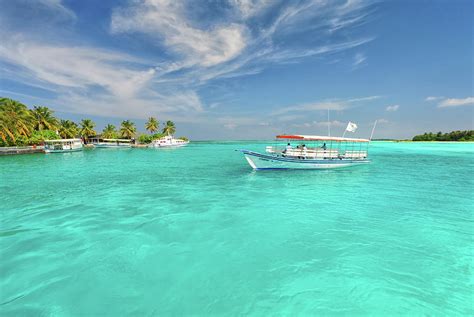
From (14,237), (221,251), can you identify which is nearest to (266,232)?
(221,251)

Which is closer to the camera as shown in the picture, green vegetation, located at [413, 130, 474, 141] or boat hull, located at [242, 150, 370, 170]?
boat hull, located at [242, 150, 370, 170]

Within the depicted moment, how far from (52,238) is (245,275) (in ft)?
24.4

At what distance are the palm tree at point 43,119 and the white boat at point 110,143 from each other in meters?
15.8

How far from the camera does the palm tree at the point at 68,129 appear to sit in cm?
6900

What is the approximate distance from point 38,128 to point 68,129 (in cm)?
1226

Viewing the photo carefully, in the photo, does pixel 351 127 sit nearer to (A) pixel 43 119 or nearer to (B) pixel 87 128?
(A) pixel 43 119

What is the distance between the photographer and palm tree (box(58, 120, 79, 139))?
69.0 metres

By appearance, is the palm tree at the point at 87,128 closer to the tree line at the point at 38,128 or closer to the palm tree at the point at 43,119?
the tree line at the point at 38,128

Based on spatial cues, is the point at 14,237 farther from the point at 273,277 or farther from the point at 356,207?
the point at 356,207

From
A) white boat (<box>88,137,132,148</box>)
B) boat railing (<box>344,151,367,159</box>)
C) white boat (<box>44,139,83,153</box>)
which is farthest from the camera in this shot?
white boat (<box>88,137,132,148</box>)

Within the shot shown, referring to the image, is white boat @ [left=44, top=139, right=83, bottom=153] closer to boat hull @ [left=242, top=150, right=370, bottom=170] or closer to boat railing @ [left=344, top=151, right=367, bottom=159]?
boat hull @ [left=242, top=150, right=370, bottom=170]

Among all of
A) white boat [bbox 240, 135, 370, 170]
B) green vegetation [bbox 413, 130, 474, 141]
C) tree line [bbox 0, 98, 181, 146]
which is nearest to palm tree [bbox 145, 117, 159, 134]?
tree line [bbox 0, 98, 181, 146]

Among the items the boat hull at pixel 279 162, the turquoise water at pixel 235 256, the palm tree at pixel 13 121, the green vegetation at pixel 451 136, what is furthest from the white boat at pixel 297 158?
the green vegetation at pixel 451 136

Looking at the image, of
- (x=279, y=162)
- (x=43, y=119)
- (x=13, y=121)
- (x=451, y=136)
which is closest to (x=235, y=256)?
(x=279, y=162)
